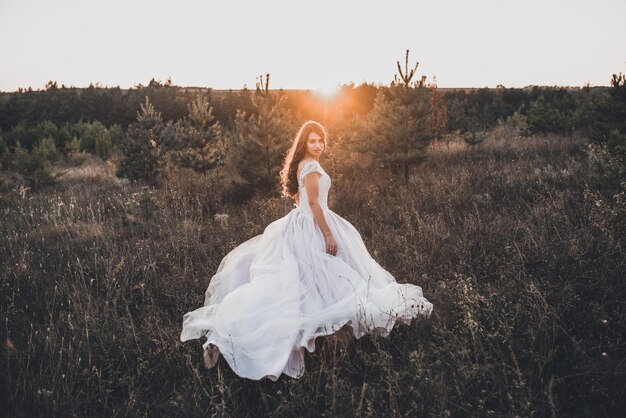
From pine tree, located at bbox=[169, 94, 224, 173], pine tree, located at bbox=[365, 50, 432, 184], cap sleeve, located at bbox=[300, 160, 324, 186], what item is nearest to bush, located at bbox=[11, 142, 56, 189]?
pine tree, located at bbox=[169, 94, 224, 173]

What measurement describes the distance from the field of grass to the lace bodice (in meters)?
1.36

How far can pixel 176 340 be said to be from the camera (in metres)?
3.07

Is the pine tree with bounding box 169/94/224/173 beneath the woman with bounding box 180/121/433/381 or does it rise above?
above

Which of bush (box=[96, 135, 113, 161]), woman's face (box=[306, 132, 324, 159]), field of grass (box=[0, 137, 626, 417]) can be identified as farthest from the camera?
bush (box=[96, 135, 113, 161])

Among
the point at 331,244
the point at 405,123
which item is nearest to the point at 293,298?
A: the point at 331,244

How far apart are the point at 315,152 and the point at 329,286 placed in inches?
53.1

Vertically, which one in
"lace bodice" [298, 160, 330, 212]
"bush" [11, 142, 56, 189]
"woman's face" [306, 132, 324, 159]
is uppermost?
"woman's face" [306, 132, 324, 159]

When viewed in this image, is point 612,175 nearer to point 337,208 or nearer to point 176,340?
point 337,208

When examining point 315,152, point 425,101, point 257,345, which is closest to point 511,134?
point 425,101

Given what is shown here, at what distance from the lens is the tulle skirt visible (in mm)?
2705

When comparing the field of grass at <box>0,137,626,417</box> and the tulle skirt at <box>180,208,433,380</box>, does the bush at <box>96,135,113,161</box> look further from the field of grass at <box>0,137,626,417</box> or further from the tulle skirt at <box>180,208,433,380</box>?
the tulle skirt at <box>180,208,433,380</box>

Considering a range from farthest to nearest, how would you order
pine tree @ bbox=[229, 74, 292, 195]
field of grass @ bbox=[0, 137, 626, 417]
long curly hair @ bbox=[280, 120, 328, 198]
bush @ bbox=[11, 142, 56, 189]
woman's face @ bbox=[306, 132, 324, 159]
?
bush @ bbox=[11, 142, 56, 189] → pine tree @ bbox=[229, 74, 292, 195] → long curly hair @ bbox=[280, 120, 328, 198] → woman's face @ bbox=[306, 132, 324, 159] → field of grass @ bbox=[0, 137, 626, 417]

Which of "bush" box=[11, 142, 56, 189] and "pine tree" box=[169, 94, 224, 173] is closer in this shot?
"pine tree" box=[169, 94, 224, 173]

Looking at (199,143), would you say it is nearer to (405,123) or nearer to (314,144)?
(405,123)
